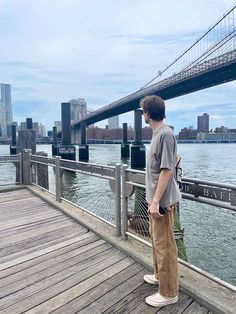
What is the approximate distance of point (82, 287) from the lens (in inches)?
105

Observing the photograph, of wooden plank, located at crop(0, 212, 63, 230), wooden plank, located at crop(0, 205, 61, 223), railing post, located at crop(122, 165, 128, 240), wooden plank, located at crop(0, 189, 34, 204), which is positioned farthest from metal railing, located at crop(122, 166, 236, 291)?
wooden plank, located at crop(0, 189, 34, 204)

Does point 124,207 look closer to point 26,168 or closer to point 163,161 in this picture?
point 163,161

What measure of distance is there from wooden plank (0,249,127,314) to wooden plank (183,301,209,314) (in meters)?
0.99

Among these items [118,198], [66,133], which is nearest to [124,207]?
[118,198]

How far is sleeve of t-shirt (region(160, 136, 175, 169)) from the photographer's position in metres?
2.17

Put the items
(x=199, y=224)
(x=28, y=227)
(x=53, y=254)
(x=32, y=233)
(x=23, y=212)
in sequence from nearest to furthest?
(x=53, y=254) → (x=32, y=233) → (x=28, y=227) → (x=23, y=212) → (x=199, y=224)

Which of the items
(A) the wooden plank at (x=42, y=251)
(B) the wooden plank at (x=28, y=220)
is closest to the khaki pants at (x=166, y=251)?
(A) the wooden plank at (x=42, y=251)

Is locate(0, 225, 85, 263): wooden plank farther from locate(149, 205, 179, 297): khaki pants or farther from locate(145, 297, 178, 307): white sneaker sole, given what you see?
locate(149, 205, 179, 297): khaki pants

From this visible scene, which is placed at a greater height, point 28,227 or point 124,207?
point 124,207

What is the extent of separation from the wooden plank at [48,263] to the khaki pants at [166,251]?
1.25 meters

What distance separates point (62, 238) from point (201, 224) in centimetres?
564

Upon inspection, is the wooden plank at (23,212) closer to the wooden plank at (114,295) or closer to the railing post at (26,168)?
the railing post at (26,168)

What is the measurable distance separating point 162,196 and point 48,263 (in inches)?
65.5

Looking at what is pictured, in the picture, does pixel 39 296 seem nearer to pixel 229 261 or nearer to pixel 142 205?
pixel 142 205
